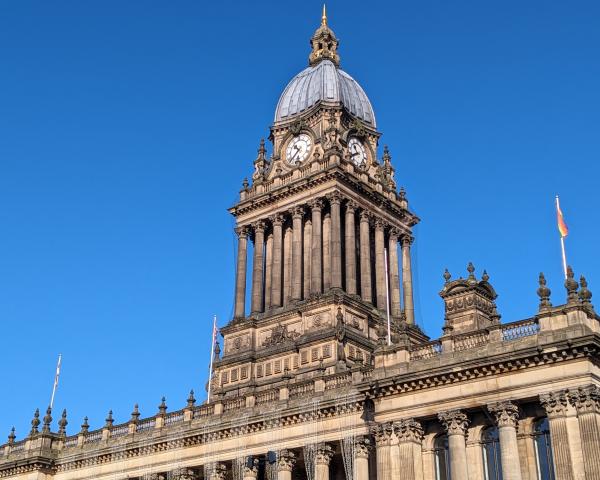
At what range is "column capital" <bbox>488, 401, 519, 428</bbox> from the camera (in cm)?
4275

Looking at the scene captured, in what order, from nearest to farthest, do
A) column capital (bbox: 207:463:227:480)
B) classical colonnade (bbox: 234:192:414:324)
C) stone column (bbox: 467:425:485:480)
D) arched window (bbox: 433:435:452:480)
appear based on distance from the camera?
stone column (bbox: 467:425:485:480), arched window (bbox: 433:435:452:480), column capital (bbox: 207:463:227:480), classical colonnade (bbox: 234:192:414:324)

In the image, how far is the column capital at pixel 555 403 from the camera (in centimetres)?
4094

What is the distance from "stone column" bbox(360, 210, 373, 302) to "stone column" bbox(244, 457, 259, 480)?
21.3 metres

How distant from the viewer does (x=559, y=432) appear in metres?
40.7

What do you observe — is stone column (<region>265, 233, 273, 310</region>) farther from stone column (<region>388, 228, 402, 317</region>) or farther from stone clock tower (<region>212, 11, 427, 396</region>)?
stone column (<region>388, 228, 402, 317</region>)

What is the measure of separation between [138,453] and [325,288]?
2002 cm

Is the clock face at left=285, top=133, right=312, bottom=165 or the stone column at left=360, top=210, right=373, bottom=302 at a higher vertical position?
the clock face at left=285, top=133, right=312, bottom=165

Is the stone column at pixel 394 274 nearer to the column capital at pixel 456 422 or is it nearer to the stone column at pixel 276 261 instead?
the stone column at pixel 276 261

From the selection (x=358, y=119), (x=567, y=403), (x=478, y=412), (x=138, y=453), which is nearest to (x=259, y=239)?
(x=358, y=119)

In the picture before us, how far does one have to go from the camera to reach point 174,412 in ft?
204

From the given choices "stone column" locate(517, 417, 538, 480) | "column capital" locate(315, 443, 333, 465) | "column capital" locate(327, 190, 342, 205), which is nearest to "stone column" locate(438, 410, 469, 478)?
"stone column" locate(517, 417, 538, 480)

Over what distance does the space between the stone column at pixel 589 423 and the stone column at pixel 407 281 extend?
114ft

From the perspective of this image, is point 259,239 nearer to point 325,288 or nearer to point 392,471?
point 325,288

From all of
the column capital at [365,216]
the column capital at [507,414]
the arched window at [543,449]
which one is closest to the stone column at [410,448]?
the column capital at [507,414]
